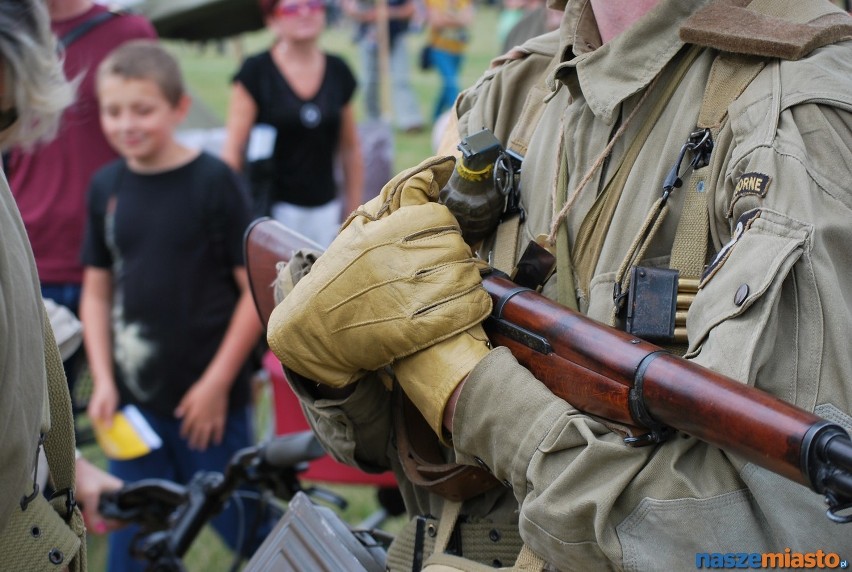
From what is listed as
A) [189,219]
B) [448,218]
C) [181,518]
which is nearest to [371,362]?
[448,218]

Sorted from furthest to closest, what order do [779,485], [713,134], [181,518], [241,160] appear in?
1. [241,160]
2. [181,518]
3. [713,134]
4. [779,485]

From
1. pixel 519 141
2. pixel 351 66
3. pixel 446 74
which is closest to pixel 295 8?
pixel 519 141

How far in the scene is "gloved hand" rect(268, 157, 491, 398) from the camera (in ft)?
6.65

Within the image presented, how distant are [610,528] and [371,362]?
62cm

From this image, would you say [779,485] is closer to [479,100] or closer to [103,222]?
[479,100]

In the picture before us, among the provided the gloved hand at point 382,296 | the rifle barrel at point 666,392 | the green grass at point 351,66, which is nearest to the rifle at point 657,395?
the rifle barrel at point 666,392

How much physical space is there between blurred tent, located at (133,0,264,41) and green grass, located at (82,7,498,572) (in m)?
0.83

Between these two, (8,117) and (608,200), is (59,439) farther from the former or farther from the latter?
(608,200)

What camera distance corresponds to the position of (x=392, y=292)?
2.04m

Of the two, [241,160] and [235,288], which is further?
[241,160]

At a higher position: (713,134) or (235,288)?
(713,134)

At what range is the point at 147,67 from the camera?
445cm

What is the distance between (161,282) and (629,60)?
271 cm

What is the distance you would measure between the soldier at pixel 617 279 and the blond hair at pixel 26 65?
91cm
